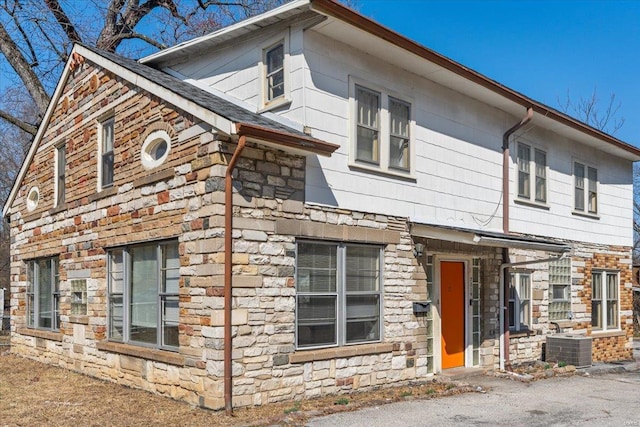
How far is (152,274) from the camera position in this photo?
9422 mm

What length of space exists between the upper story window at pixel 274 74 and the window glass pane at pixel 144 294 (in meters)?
2.75

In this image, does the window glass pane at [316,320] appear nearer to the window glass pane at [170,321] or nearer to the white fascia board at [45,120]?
the window glass pane at [170,321]

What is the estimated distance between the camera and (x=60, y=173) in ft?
41.5

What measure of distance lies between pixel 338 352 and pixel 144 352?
2733 mm

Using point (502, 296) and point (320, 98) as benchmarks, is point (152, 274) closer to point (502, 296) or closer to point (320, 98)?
point (320, 98)

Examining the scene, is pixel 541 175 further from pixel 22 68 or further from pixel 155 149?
pixel 22 68

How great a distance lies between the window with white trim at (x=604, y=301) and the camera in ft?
51.1

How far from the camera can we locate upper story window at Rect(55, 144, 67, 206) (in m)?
12.5

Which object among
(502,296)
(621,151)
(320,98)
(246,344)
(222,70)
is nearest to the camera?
(246,344)

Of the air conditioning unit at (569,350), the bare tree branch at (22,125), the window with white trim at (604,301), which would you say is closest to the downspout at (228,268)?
the air conditioning unit at (569,350)

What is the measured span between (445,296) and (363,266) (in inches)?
97.0

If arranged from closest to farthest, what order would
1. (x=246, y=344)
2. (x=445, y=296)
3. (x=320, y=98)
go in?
(x=246, y=344) → (x=320, y=98) → (x=445, y=296)

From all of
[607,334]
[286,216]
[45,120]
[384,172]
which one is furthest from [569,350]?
[45,120]

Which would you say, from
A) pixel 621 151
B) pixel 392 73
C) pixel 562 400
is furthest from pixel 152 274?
pixel 621 151
